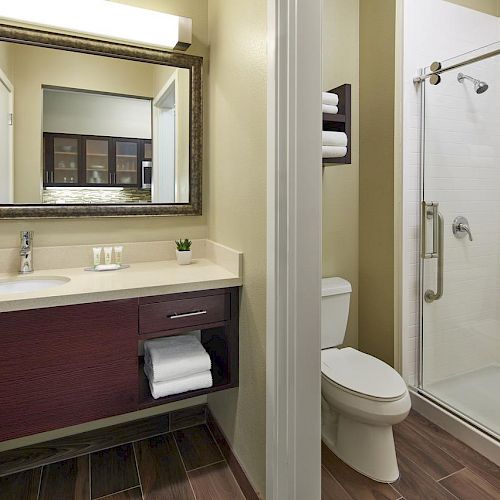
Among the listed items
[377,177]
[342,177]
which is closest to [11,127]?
[342,177]

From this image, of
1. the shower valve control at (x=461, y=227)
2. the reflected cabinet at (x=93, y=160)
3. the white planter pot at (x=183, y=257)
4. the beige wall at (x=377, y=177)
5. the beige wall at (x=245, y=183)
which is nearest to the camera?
the beige wall at (x=245, y=183)

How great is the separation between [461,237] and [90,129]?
207 cm

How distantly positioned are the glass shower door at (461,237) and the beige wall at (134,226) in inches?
48.5

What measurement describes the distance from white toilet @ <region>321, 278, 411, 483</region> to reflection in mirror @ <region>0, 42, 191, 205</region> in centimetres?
114

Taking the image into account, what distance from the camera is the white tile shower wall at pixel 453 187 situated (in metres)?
2.13

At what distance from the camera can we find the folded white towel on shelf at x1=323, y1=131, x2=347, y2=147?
1.88 metres

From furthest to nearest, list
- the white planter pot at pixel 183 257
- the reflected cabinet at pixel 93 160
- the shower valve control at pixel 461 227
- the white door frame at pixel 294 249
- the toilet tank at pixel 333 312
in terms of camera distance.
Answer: the shower valve control at pixel 461 227
the toilet tank at pixel 333 312
the white planter pot at pixel 183 257
the reflected cabinet at pixel 93 160
the white door frame at pixel 294 249

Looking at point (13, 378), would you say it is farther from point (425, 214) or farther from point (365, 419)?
point (425, 214)

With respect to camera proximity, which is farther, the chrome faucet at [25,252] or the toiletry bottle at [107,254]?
the toiletry bottle at [107,254]

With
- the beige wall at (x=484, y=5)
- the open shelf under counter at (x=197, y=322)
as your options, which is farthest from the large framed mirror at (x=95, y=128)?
the beige wall at (x=484, y=5)

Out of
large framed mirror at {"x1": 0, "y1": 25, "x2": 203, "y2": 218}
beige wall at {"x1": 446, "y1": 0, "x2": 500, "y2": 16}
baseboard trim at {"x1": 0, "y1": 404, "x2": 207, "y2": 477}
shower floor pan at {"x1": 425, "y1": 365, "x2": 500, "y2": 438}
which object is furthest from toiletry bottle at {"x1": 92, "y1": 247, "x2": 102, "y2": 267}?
beige wall at {"x1": 446, "y1": 0, "x2": 500, "y2": 16}

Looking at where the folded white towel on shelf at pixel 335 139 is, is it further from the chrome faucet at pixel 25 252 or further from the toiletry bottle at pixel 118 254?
the chrome faucet at pixel 25 252

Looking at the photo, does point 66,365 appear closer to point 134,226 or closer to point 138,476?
point 138,476

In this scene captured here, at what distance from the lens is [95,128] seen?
1.80m
